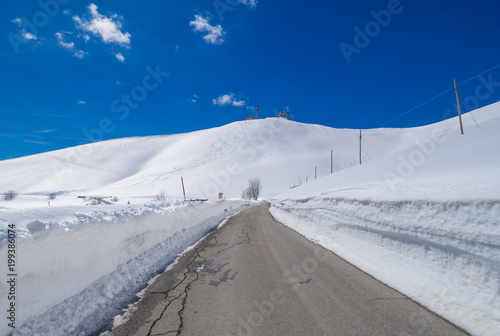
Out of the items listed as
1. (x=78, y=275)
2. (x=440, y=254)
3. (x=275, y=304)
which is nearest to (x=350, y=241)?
(x=440, y=254)

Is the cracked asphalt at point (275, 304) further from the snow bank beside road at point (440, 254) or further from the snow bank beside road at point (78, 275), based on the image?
the snow bank beside road at point (78, 275)

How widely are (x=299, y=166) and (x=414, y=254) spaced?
3703 inches

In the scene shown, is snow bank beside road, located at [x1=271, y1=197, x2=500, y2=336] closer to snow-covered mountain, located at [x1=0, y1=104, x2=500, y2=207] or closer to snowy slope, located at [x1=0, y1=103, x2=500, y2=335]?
snowy slope, located at [x1=0, y1=103, x2=500, y2=335]

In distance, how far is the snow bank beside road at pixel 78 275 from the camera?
→ 2999mm

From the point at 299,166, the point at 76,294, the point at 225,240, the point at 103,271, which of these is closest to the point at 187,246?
the point at 225,240

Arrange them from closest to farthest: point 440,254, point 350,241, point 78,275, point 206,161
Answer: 1. point 78,275
2. point 440,254
3. point 350,241
4. point 206,161

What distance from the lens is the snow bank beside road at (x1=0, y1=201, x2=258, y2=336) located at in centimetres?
300

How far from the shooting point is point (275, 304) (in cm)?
395

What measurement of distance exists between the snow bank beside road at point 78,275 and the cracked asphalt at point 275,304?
0.48 meters

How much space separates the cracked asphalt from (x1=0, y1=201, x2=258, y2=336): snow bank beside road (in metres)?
0.48

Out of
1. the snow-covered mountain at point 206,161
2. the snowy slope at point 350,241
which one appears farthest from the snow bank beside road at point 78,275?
the snow-covered mountain at point 206,161

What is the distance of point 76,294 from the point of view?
385cm

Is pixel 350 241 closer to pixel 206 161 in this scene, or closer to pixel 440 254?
pixel 440 254

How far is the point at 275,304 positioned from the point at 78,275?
304 centimetres
